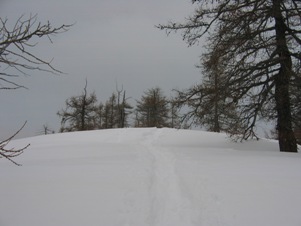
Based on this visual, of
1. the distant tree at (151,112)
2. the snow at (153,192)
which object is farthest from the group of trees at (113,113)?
the snow at (153,192)

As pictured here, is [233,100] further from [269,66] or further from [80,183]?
[80,183]

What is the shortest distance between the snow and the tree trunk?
208cm

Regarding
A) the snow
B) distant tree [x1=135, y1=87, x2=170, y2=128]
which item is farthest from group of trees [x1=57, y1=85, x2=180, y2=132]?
the snow

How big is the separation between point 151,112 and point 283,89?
1111 inches

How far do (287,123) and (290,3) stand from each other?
4131 millimetres

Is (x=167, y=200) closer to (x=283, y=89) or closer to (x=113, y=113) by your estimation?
(x=283, y=89)

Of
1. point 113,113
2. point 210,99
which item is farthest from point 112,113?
point 210,99

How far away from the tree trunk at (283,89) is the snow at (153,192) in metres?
2.08

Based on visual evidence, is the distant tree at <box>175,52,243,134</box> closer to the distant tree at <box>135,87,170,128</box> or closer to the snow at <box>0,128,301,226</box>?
the snow at <box>0,128,301,226</box>

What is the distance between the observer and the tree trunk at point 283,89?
9773mm

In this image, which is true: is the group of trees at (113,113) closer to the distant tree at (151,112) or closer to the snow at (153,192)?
the distant tree at (151,112)

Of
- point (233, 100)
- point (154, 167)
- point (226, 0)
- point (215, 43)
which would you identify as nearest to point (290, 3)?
point (226, 0)

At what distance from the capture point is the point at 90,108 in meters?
35.1

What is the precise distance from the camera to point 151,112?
37.7m
